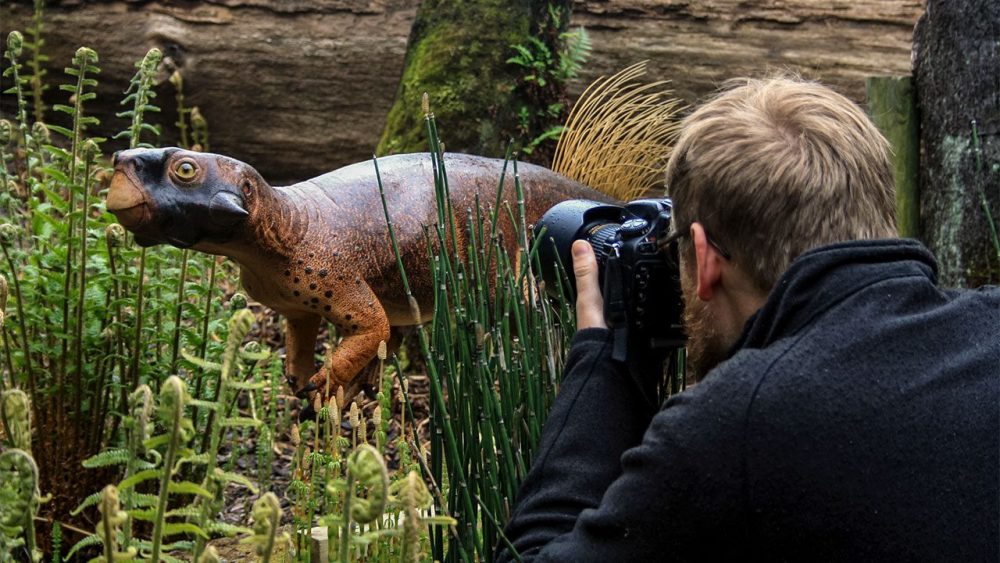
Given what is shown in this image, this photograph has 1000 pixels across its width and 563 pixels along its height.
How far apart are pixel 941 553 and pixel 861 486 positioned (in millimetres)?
135

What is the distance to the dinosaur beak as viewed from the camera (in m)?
2.29

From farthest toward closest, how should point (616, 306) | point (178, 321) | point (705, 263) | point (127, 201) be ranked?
point (178, 321)
point (127, 201)
point (616, 306)
point (705, 263)

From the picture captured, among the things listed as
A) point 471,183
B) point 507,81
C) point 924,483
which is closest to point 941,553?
point 924,483

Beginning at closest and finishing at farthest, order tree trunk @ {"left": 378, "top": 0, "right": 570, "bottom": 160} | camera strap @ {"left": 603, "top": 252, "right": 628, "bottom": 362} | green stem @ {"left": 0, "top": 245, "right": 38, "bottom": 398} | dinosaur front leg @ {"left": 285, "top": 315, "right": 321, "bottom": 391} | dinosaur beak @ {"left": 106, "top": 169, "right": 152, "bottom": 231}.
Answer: camera strap @ {"left": 603, "top": 252, "right": 628, "bottom": 362}
dinosaur beak @ {"left": 106, "top": 169, "right": 152, "bottom": 231}
green stem @ {"left": 0, "top": 245, "right": 38, "bottom": 398}
dinosaur front leg @ {"left": 285, "top": 315, "right": 321, "bottom": 391}
tree trunk @ {"left": 378, "top": 0, "right": 570, "bottom": 160}

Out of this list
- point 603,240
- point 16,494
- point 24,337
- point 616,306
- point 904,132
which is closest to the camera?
point 16,494

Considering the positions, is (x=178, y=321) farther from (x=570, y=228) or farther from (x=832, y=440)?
(x=832, y=440)

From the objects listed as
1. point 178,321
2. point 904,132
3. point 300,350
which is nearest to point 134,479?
point 178,321

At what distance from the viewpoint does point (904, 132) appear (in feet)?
11.3

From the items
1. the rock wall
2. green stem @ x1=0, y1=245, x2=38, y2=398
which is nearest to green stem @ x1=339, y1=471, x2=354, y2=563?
green stem @ x1=0, y1=245, x2=38, y2=398

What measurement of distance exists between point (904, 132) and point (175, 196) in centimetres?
209

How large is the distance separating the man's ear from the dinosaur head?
117 centimetres

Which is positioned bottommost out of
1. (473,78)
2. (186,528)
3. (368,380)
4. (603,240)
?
(368,380)

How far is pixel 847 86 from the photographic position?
547cm

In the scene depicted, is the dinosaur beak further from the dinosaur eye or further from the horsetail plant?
the horsetail plant
